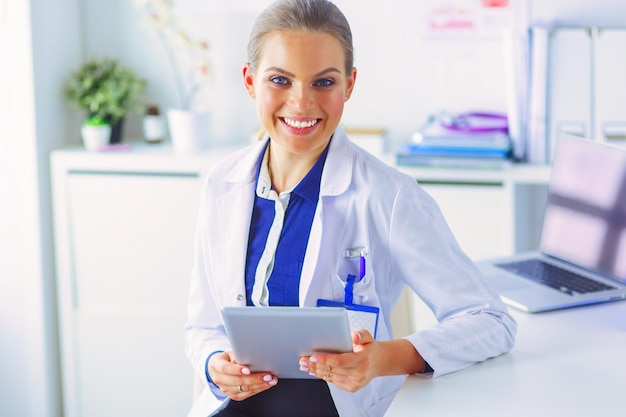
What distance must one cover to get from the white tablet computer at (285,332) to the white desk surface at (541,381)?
14 centimetres

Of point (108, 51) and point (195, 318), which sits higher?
point (108, 51)

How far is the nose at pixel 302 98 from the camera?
162 centimetres

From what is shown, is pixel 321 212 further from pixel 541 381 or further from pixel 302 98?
pixel 541 381

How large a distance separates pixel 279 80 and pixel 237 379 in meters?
0.53

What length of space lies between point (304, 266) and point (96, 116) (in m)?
1.61

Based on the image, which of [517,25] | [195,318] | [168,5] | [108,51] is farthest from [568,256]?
[108,51]

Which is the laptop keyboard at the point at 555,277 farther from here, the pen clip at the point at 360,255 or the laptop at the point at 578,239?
the pen clip at the point at 360,255

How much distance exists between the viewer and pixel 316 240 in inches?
66.1

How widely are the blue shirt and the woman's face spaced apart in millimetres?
97

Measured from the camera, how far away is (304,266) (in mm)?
1678

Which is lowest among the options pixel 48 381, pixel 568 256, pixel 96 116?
pixel 48 381

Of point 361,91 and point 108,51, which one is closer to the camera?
point 361,91

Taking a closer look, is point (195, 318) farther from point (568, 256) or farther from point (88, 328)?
point (88, 328)

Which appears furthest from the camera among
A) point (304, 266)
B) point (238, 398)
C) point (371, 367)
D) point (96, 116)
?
point (96, 116)
